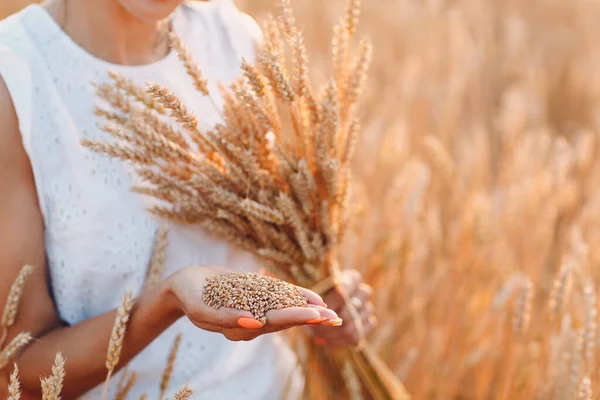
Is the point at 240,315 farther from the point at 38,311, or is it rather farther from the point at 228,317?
the point at 38,311

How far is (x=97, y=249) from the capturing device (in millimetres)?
1092

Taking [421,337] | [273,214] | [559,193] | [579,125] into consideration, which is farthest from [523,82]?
[273,214]

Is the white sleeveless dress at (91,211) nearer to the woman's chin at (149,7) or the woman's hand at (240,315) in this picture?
the woman's chin at (149,7)

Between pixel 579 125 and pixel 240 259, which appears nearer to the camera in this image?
pixel 240 259

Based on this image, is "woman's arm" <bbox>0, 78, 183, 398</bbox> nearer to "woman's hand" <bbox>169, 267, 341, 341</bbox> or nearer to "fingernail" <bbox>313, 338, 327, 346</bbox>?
"woman's hand" <bbox>169, 267, 341, 341</bbox>

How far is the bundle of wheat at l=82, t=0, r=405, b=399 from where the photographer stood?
878mm

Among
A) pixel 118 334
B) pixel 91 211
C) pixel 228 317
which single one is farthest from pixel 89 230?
pixel 228 317

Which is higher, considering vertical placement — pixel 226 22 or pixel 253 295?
pixel 226 22

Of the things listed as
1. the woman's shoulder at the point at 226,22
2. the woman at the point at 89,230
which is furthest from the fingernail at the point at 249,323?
the woman's shoulder at the point at 226,22

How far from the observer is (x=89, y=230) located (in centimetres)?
108

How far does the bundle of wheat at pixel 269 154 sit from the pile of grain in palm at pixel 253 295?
161 mm

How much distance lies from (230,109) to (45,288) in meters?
0.42

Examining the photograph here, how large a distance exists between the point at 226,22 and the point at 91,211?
0.54 m

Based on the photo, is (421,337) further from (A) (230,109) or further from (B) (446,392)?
(A) (230,109)
